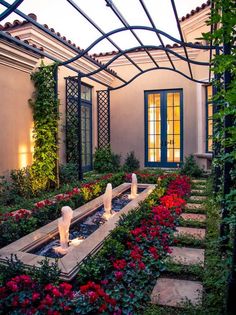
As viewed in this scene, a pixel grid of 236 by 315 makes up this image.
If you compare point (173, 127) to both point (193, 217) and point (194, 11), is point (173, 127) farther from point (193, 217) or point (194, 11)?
point (193, 217)

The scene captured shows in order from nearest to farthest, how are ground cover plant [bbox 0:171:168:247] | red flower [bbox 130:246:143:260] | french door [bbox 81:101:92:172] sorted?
red flower [bbox 130:246:143:260]
ground cover plant [bbox 0:171:168:247]
french door [bbox 81:101:92:172]

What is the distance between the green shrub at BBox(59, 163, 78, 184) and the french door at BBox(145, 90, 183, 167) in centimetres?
407

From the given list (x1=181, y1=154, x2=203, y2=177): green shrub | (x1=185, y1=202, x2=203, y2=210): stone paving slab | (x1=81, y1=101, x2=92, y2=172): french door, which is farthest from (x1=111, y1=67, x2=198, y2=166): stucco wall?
(x1=185, y1=202, x2=203, y2=210): stone paving slab

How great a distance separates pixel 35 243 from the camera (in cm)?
373

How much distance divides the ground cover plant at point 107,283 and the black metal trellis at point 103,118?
25.3ft

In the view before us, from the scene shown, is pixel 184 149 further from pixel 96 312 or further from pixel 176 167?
pixel 96 312

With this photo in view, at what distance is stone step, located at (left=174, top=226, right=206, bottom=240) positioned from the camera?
412 centimetres

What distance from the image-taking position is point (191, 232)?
4328 millimetres

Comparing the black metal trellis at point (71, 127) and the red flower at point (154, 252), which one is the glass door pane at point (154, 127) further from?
the red flower at point (154, 252)

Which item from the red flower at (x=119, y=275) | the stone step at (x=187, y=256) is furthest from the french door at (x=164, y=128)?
the red flower at (x=119, y=275)

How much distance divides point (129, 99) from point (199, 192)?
19.4 feet

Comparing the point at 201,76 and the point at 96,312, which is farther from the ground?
the point at 201,76

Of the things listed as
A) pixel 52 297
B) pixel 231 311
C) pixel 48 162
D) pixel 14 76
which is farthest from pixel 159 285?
pixel 14 76

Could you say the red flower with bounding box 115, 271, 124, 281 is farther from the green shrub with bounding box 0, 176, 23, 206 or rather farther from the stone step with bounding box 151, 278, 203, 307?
the green shrub with bounding box 0, 176, 23, 206
